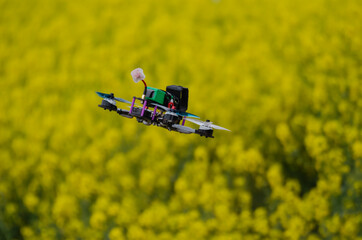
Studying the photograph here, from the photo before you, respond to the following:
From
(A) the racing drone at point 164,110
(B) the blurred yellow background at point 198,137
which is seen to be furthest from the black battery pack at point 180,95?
(B) the blurred yellow background at point 198,137

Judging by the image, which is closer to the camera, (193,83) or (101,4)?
(193,83)

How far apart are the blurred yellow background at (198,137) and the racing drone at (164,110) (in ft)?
17.0

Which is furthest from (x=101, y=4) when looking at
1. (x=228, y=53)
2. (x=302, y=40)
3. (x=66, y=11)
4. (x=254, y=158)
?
(x=254, y=158)

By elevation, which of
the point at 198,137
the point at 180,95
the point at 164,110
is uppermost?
the point at 198,137

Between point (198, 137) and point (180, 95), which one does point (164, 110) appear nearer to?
point (180, 95)

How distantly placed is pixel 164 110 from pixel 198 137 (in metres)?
5.63

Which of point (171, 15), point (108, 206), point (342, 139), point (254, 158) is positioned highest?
point (171, 15)

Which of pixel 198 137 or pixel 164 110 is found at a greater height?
pixel 198 137

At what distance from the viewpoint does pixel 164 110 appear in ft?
8.27

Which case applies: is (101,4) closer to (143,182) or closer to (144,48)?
(144,48)

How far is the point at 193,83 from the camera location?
900cm

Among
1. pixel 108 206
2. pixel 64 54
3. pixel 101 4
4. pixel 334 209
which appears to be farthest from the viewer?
pixel 101 4

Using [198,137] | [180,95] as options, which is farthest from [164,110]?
[198,137]

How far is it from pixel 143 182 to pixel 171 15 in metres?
4.27
